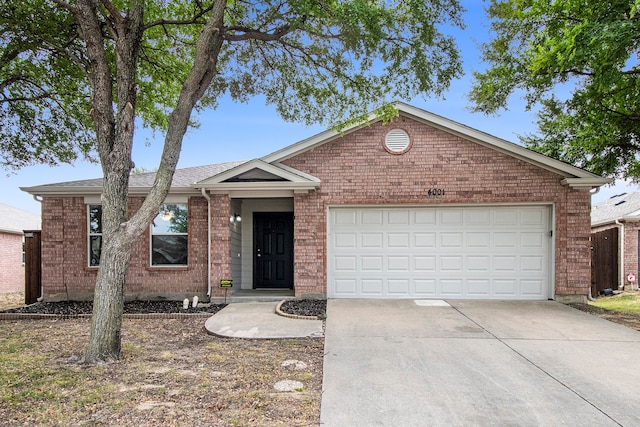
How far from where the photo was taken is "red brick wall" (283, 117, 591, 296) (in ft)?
31.9

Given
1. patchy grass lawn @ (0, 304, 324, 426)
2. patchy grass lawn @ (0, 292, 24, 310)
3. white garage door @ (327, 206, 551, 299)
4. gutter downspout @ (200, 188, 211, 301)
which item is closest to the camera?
patchy grass lawn @ (0, 304, 324, 426)

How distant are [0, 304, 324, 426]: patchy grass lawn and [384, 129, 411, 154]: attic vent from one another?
535cm

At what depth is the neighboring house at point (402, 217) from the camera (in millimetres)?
9750

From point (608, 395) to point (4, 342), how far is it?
8.31m

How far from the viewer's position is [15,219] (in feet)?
66.3

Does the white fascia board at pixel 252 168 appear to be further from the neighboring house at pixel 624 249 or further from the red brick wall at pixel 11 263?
the red brick wall at pixel 11 263

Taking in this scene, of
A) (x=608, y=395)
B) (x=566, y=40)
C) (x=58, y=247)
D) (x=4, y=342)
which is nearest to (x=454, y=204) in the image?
(x=566, y=40)

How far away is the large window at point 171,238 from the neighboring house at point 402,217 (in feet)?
0.43

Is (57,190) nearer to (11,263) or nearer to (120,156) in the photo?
(120,156)

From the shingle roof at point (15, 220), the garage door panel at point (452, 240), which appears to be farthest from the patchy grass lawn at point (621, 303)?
the shingle roof at point (15, 220)

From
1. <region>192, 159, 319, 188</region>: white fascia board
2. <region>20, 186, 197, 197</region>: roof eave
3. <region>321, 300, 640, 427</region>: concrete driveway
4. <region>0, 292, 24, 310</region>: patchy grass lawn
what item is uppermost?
<region>192, 159, 319, 188</region>: white fascia board

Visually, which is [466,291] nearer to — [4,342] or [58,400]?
[58,400]

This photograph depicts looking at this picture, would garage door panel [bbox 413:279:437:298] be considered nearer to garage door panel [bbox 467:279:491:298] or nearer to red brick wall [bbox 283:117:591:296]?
garage door panel [bbox 467:279:491:298]

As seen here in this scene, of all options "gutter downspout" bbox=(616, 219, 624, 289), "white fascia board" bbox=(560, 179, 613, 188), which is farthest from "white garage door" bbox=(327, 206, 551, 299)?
"gutter downspout" bbox=(616, 219, 624, 289)
